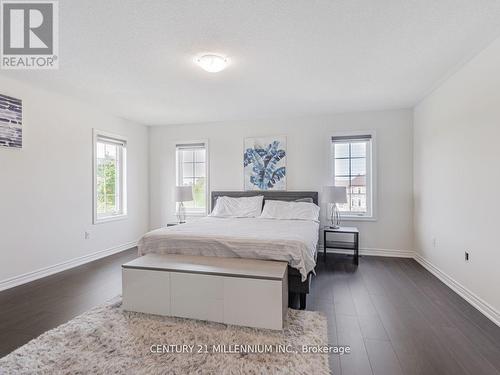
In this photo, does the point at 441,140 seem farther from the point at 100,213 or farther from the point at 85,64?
the point at 100,213

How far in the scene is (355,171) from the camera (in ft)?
15.0

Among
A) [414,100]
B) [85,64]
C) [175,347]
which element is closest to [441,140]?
[414,100]

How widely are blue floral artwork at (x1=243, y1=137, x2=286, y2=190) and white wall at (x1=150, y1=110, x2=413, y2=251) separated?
128 millimetres

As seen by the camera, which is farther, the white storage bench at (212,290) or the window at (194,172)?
the window at (194,172)

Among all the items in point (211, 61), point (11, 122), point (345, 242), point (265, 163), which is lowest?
point (345, 242)

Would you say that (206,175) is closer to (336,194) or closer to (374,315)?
(336,194)

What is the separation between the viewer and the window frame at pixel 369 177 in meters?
4.41

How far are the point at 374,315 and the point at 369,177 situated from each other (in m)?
2.64

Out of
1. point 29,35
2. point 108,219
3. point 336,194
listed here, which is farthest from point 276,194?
point 29,35

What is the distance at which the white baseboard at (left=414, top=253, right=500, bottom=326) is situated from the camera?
7.51 feet

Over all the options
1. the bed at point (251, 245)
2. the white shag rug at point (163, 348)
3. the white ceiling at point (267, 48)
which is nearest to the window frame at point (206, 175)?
the white ceiling at point (267, 48)

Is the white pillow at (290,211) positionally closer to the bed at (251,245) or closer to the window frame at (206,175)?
the bed at (251,245)

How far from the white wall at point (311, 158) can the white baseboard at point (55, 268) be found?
1.18 m

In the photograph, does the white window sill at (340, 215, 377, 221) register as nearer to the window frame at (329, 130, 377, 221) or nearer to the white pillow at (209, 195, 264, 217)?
the window frame at (329, 130, 377, 221)
